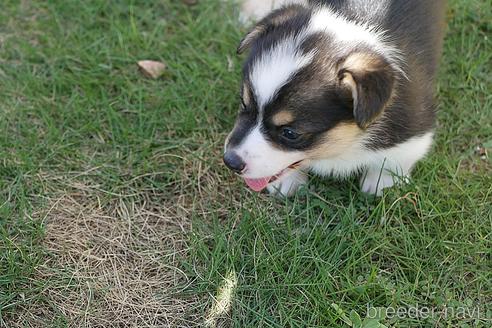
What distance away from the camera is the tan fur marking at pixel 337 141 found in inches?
117

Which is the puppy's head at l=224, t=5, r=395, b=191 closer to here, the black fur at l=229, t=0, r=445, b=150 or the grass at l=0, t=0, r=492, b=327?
the black fur at l=229, t=0, r=445, b=150

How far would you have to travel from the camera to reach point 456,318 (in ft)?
9.75

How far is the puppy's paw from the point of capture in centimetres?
343

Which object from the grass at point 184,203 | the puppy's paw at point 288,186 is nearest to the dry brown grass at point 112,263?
the grass at point 184,203

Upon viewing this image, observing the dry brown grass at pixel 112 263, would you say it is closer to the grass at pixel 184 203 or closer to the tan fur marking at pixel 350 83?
the grass at pixel 184 203

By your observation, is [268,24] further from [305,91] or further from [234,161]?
[234,161]

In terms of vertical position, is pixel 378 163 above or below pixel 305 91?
below

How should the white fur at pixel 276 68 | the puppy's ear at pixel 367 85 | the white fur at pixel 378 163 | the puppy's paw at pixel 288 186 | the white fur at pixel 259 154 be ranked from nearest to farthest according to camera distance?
the puppy's ear at pixel 367 85
the white fur at pixel 276 68
the white fur at pixel 259 154
the white fur at pixel 378 163
the puppy's paw at pixel 288 186

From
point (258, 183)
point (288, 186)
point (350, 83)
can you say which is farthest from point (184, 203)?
point (350, 83)

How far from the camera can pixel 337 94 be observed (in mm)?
2865

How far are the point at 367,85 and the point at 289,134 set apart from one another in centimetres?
43

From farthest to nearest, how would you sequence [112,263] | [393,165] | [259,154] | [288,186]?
1. [288,186]
2. [393,165]
3. [112,263]
4. [259,154]

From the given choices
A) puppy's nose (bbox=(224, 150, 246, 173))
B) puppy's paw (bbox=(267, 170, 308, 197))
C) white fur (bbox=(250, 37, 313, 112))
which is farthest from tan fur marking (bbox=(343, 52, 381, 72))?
puppy's paw (bbox=(267, 170, 308, 197))

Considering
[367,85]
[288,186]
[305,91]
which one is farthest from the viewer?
[288,186]
